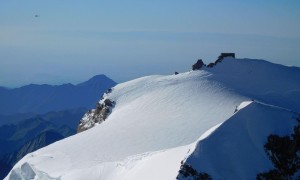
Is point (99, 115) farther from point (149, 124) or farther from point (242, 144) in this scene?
point (242, 144)

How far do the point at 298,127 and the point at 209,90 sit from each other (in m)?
27.2

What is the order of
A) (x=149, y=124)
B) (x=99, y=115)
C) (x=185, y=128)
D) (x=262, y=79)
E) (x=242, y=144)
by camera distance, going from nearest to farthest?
1. (x=242, y=144)
2. (x=185, y=128)
3. (x=149, y=124)
4. (x=262, y=79)
5. (x=99, y=115)

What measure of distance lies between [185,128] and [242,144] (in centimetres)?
1523

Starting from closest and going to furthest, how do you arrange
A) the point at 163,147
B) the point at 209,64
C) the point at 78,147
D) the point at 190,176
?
the point at 190,176, the point at 163,147, the point at 78,147, the point at 209,64

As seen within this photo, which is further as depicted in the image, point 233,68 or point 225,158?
point 233,68

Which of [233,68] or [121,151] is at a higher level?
[233,68]

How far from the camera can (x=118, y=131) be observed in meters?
55.0

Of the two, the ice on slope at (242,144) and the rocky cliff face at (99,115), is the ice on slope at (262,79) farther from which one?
the ice on slope at (242,144)

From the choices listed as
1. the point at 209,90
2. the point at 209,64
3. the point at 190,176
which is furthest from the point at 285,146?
the point at 209,64

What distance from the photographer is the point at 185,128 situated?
5025 centimetres

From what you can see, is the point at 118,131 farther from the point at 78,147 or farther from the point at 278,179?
the point at 278,179

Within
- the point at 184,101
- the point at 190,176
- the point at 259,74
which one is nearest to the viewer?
the point at 190,176

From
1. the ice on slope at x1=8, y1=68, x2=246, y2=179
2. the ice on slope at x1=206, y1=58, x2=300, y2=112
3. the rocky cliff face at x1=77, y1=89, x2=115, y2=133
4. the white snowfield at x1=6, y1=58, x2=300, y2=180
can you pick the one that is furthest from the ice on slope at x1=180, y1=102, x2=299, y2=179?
the rocky cliff face at x1=77, y1=89, x2=115, y2=133

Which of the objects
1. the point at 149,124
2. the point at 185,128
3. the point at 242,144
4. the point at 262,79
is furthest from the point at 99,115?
the point at 242,144
